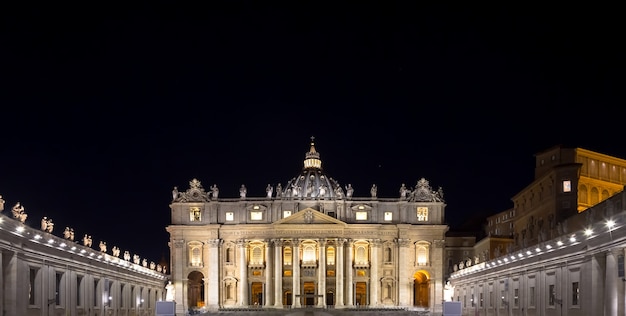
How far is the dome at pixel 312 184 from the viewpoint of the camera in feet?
490

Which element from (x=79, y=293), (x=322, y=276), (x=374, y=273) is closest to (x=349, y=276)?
(x=374, y=273)

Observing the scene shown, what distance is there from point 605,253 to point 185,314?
8502 centimetres

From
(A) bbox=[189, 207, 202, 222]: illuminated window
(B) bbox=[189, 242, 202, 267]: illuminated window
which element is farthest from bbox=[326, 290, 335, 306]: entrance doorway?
(A) bbox=[189, 207, 202, 222]: illuminated window

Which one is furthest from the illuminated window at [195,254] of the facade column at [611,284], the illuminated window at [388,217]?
the facade column at [611,284]

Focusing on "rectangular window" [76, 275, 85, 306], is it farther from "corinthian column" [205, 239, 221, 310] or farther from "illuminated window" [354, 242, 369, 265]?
"illuminated window" [354, 242, 369, 265]

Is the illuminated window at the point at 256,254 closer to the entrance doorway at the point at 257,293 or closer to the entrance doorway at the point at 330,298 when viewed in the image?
the entrance doorway at the point at 257,293

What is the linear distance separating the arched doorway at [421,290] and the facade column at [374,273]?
29.3 ft

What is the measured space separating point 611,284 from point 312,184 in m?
112

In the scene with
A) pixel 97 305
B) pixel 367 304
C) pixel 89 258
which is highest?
pixel 89 258

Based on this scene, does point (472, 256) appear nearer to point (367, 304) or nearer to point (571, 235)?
point (367, 304)

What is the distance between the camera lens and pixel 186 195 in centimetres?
14150

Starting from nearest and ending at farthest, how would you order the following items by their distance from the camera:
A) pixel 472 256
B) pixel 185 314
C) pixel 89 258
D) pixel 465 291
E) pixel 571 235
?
pixel 571 235 < pixel 89 258 < pixel 465 291 < pixel 185 314 < pixel 472 256

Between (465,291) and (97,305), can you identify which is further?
(465,291)

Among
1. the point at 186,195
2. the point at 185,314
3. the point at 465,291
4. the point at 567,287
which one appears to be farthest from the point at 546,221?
the point at 186,195
